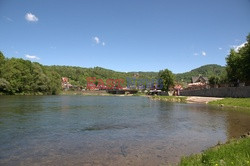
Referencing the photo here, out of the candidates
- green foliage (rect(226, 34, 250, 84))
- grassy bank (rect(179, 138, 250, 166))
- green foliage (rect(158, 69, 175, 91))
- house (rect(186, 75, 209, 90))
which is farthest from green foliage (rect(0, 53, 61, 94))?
grassy bank (rect(179, 138, 250, 166))

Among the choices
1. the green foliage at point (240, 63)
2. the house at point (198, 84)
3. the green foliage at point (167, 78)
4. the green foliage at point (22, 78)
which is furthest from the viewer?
the green foliage at point (167, 78)

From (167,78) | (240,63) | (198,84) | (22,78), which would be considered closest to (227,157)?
(240,63)

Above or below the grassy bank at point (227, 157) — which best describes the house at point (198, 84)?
above

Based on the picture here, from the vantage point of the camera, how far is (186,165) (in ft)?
28.1

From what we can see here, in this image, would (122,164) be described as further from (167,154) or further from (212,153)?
(212,153)

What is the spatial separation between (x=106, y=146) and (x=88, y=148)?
3.84ft

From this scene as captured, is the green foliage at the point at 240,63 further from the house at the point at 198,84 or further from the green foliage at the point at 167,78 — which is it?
the green foliage at the point at 167,78

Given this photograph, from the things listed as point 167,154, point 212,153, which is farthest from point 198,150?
point 212,153

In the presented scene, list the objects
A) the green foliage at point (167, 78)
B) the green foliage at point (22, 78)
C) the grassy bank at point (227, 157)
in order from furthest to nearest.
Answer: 1. the green foliage at point (167, 78)
2. the green foliage at point (22, 78)
3. the grassy bank at point (227, 157)

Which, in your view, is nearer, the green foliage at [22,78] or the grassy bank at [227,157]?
the grassy bank at [227,157]

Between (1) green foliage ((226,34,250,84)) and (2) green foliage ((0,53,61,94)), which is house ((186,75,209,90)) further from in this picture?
(2) green foliage ((0,53,61,94))

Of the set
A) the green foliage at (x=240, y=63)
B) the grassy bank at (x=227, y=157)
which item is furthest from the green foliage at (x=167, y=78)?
the grassy bank at (x=227, y=157)

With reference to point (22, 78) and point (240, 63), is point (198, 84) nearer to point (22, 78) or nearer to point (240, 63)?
point (240, 63)

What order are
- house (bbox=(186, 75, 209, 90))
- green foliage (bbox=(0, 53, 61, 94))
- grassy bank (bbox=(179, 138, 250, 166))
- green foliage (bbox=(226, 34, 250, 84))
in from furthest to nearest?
green foliage (bbox=(0, 53, 61, 94)) → house (bbox=(186, 75, 209, 90)) → green foliage (bbox=(226, 34, 250, 84)) → grassy bank (bbox=(179, 138, 250, 166))
